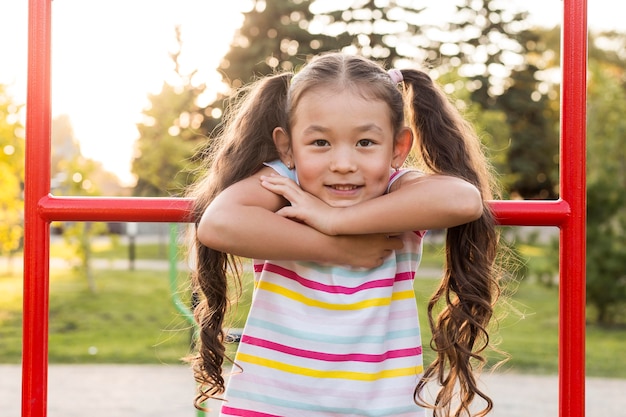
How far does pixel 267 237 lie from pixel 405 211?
217 mm

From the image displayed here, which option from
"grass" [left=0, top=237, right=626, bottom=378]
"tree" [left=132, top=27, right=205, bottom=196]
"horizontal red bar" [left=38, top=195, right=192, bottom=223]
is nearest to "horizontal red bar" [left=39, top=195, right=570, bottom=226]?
"horizontal red bar" [left=38, top=195, right=192, bottom=223]

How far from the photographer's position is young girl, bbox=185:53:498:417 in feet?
4.46

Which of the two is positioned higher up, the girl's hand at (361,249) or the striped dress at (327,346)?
the girl's hand at (361,249)

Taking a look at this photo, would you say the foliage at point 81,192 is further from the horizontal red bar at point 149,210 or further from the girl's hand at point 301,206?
the girl's hand at point 301,206

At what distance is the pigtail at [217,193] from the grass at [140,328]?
2.83 metres

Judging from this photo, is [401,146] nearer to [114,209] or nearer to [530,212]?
[530,212]

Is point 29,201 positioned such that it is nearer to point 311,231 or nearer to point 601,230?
point 311,231

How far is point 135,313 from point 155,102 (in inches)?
96.2

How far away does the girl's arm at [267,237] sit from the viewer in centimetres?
134

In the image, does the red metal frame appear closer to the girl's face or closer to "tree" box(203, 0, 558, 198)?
the girl's face

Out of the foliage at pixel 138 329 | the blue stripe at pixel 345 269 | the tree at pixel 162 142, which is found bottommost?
the foliage at pixel 138 329

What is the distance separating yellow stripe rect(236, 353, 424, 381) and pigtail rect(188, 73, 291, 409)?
0.25 feet

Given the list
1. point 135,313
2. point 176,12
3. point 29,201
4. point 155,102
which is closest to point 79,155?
point 155,102

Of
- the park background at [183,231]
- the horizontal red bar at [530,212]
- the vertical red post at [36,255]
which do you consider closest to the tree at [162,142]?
the park background at [183,231]
